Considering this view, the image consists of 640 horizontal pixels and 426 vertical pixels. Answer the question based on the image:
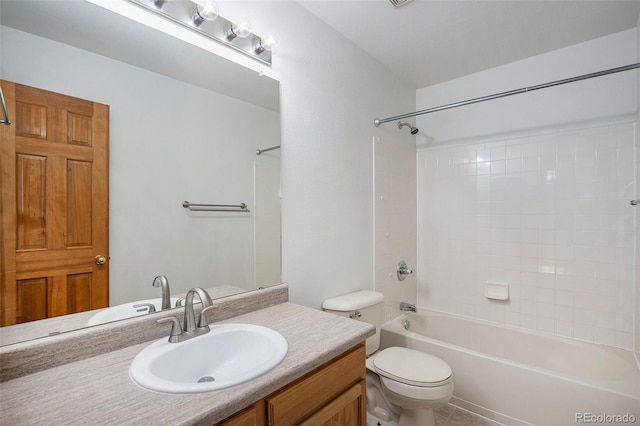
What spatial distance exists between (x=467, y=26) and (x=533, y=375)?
2133mm

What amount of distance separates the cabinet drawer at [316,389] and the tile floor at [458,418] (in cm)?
115

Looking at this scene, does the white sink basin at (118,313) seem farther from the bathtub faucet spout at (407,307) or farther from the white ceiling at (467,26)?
the bathtub faucet spout at (407,307)

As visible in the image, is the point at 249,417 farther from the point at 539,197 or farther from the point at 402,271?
the point at 539,197

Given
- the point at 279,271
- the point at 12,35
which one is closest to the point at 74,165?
the point at 12,35

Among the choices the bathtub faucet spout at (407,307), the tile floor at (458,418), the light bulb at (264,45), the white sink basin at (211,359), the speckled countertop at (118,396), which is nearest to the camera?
the speckled countertop at (118,396)

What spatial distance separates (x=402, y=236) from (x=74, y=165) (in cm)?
226

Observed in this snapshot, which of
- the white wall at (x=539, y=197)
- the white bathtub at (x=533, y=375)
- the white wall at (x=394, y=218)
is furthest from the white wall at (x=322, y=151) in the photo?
the white wall at (x=539, y=197)

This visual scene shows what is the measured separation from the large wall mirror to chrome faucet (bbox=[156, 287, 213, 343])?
15 centimetres

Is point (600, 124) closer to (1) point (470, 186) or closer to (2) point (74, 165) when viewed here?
(1) point (470, 186)

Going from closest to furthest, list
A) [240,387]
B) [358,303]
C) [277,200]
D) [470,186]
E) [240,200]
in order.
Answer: [240,387] < [240,200] < [277,200] < [358,303] < [470,186]

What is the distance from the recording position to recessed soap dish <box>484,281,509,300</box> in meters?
2.39

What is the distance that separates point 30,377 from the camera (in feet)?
2.72

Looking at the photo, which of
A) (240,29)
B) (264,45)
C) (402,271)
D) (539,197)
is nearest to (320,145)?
(264,45)

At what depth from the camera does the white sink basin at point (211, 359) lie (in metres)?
0.80
